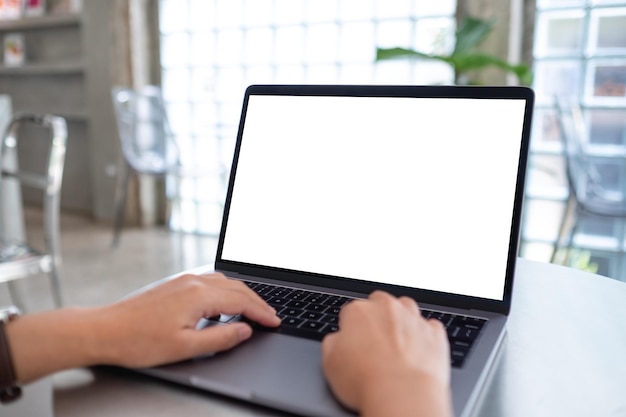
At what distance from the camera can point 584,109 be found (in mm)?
2475

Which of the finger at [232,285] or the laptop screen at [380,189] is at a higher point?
the laptop screen at [380,189]

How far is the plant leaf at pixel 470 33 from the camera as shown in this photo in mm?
2176

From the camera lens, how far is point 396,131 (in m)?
0.63

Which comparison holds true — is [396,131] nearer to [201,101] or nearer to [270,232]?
[270,232]

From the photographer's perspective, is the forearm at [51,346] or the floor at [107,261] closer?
the forearm at [51,346]

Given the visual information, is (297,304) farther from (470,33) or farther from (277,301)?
(470,33)

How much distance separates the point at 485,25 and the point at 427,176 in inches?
70.6

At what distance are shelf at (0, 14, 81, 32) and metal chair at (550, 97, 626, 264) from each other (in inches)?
128

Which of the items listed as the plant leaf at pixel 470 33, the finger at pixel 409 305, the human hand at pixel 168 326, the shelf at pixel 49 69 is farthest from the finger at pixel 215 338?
the shelf at pixel 49 69

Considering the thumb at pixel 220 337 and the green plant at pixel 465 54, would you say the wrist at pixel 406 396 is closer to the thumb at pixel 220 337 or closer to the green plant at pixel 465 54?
the thumb at pixel 220 337

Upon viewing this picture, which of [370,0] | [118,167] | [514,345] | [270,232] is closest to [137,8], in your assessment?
[118,167]

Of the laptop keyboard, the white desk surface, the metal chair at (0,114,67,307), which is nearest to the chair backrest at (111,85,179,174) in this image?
the metal chair at (0,114,67,307)

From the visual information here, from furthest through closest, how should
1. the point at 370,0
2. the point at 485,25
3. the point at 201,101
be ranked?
the point at 201,101 → the point at 370,0 → the point at 485,25

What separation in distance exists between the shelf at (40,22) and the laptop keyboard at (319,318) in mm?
3938
